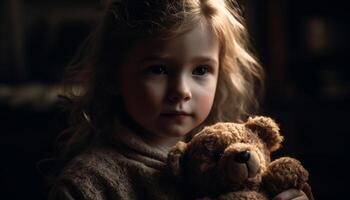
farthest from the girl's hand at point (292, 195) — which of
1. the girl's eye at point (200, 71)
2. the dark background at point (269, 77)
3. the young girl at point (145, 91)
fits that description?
the dark background at point (269, 77)

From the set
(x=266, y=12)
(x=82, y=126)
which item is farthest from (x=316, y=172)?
(x=82, y=126)

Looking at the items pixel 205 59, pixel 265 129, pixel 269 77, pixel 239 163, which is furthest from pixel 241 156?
pixel 269 77

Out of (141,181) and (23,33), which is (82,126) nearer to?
(141,181)

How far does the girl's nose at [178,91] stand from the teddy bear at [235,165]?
9 cm

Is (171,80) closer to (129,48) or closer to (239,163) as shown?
(129,48)

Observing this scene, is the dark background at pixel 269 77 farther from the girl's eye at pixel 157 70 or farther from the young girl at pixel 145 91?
the girl's eye at pixel 157 70

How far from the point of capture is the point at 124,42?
32.8 inches

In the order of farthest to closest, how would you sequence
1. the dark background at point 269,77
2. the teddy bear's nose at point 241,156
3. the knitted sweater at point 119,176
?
1. the dark background at point 269,77
2. the knitted sweater at point 119,176
3. the teddy bear's nose at point 241,156

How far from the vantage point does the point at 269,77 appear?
2279 millimetres

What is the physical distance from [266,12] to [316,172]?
2.30ft

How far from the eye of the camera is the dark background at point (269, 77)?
2.16 m

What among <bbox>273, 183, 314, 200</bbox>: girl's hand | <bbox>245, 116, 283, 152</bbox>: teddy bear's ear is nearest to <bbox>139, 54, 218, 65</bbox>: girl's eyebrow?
<bbox>245, 116, 283, 152</bbox>: teddy bear's ear

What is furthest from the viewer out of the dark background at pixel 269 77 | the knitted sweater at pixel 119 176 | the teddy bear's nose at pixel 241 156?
the dark background at pixel 269 77

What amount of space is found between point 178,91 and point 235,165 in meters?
0.17
